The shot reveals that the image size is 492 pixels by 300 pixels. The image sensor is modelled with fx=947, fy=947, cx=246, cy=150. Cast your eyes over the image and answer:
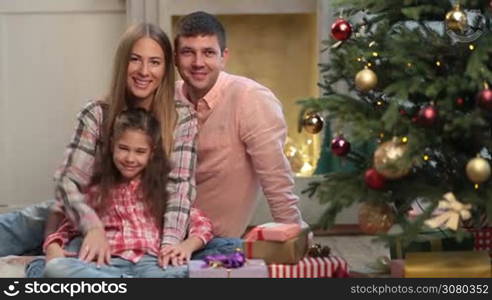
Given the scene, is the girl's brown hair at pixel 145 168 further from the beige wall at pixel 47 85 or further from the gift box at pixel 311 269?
the beige wall at pixel 47 85

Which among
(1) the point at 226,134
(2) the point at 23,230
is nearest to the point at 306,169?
(1) the point at 226,134

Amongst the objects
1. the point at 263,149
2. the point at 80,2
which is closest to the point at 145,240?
the point at 263,149

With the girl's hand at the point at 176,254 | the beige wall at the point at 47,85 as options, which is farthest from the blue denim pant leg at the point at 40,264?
the beige wall at the point at 47,85

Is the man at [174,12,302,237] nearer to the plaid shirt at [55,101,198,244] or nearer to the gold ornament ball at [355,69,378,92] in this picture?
the plaid shirt at [55,101,198,244]

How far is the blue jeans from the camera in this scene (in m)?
2.15

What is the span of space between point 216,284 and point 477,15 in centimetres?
88

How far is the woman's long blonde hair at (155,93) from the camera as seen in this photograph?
2455 millimetres

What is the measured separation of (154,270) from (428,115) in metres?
0.73

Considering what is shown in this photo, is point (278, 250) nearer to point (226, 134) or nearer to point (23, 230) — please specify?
point (226, 134)

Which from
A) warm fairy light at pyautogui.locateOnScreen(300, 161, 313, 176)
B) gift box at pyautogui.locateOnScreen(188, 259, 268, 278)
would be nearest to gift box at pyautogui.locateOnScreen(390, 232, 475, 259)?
gift box at pyautogui.locateOnScreen(188, 259, 268, 278)

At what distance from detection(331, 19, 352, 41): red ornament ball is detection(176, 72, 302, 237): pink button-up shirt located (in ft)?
1.51

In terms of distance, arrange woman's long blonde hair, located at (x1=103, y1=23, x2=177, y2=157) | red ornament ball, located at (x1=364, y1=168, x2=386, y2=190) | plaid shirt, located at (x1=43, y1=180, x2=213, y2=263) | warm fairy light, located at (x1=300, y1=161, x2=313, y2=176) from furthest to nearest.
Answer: warm fairy light, located at (x1=300, y1=161, x2=313, y2=176), woman's long blonde hair, located at (x1=103, y1=23, x2=177, y2=157), plaid shirt, located at (x1=43, y1=180, x2=213, y2=263), red ornament ball, located at (x1=364, y1=168, x2=386, y2=190)

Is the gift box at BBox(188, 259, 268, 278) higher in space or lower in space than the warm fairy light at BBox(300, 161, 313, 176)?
lower

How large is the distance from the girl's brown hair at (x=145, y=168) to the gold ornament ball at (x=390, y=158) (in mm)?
591
